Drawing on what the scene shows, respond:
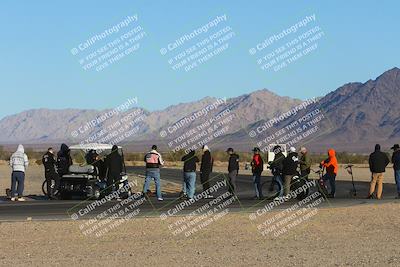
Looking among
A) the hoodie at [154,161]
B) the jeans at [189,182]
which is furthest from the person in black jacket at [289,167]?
the hoodie at [154,161]

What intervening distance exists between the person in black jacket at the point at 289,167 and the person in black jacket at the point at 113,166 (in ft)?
15.8

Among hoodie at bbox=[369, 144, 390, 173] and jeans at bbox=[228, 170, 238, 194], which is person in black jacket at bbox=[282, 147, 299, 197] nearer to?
jeans at bbox=[228, 170, 238, 194]

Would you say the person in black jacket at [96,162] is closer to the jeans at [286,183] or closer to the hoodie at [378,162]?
the jeans at [286,183]

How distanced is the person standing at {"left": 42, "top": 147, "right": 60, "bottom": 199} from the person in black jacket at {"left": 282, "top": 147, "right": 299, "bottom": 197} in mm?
7162

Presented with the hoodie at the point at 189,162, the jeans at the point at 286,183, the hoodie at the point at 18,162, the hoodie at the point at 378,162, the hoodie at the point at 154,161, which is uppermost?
the hoodie at the point at 18,162

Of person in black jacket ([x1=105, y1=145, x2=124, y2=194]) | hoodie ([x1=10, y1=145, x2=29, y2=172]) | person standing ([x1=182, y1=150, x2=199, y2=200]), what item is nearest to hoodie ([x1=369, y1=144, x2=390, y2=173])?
person standing ([x1=182, y1=150, x2=199, y2=200])

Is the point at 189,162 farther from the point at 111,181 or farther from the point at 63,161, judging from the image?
the point at 63,161

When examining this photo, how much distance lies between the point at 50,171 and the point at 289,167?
7435 millimetres

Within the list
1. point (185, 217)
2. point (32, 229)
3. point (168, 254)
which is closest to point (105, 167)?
point (185, 217)

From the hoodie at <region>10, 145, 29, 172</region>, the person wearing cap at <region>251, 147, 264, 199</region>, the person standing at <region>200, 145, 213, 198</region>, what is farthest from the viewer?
the person standing at <region>200, 145, 213, 198</region>

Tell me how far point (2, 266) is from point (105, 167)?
514 inches

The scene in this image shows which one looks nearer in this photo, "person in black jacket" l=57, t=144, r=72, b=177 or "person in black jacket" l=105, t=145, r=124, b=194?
"person in black jacket" l=105, t=145, r=124, b=194

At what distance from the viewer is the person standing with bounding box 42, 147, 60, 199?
25.4 metres

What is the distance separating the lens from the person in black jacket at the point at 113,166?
23.9 m
